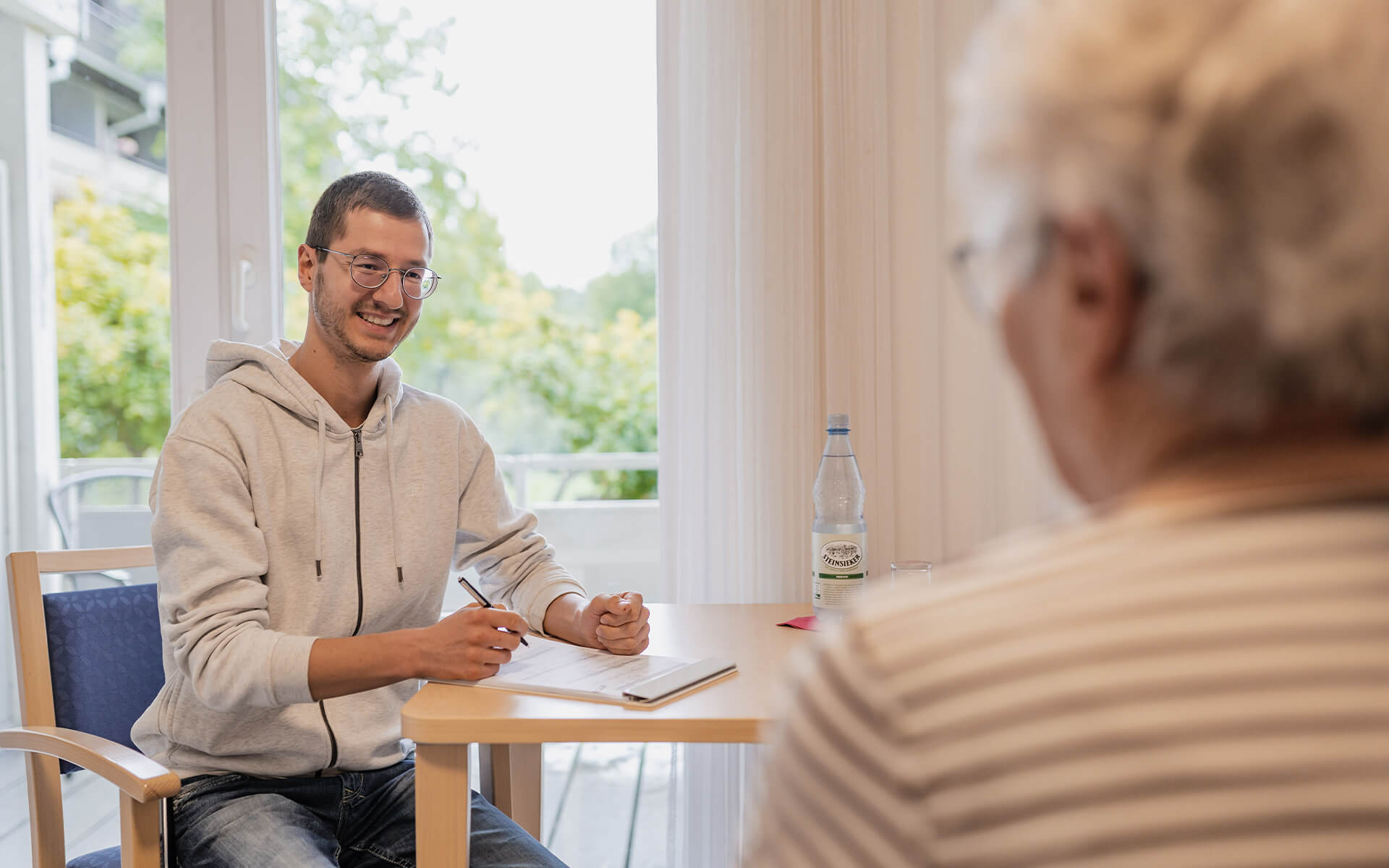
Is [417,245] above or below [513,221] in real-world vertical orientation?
below

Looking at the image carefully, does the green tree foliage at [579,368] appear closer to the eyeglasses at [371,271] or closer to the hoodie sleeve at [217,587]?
the eyeglasses at [371,271]

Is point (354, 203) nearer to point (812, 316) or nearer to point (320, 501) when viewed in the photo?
point (320, 501)

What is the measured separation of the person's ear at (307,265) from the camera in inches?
61.1

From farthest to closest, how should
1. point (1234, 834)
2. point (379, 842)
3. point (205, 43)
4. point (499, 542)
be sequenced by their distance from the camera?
point (205, 43), point (499, 542), point (379, 842), point (1234, 834)

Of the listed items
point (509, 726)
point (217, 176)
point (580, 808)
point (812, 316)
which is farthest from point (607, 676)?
point (217, 176)

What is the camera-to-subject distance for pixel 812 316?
6.83 ft

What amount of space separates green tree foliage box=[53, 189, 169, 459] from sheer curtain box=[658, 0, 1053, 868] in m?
1.25

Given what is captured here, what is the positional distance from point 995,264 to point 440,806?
2.96 feet

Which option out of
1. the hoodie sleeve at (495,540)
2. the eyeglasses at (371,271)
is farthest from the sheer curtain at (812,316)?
the eyeglasses at (371,271)

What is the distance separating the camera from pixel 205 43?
231 cm

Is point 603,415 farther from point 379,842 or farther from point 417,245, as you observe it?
point 379,842

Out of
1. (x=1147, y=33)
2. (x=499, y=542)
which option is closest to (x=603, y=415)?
(x=499, y=542)

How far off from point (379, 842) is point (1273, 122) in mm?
1350

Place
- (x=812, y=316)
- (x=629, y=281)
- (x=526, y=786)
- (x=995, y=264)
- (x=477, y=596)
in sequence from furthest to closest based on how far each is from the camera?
(x=629, y=281), (x=812, y=316), (x=526, y=786), (x=477, y=596), (x=995, y=264)
